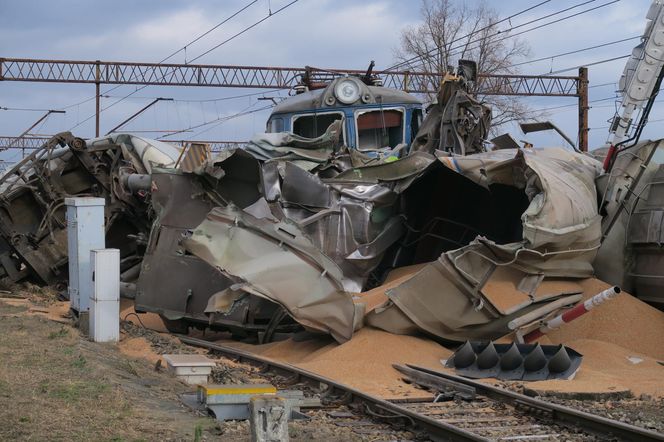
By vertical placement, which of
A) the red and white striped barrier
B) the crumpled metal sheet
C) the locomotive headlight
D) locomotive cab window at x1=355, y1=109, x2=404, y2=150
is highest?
the locomotive headlight

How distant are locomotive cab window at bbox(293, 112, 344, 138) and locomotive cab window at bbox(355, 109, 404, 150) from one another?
55cm

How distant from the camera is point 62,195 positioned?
62.9 feet

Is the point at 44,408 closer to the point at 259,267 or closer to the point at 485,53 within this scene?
Result: the point at 259,267

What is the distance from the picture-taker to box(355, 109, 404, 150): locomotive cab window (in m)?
18.3

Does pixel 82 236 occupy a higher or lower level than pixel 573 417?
A: higher

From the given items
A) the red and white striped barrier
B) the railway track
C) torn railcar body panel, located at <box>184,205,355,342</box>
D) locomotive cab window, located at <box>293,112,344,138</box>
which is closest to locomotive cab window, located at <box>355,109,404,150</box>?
locomotive cab window, located at <box>293,112,344,138</box>

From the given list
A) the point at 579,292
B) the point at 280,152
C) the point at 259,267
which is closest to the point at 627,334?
the point at 579,292

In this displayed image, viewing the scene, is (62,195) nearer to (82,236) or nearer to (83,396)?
(82,236)

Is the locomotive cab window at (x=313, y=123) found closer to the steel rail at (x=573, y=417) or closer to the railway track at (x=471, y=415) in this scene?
the railway track at (x=471, y=415)

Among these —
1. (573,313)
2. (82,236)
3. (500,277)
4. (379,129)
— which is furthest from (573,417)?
(379,129)

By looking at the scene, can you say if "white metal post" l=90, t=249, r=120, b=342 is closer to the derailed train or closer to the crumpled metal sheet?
the derailed train

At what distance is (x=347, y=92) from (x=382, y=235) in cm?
501

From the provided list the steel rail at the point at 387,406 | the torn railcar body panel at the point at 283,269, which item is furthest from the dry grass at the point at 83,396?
the torn railcar body panel at the point at 283,269

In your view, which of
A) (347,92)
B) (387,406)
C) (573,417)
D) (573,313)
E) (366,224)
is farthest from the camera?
(347,92)
